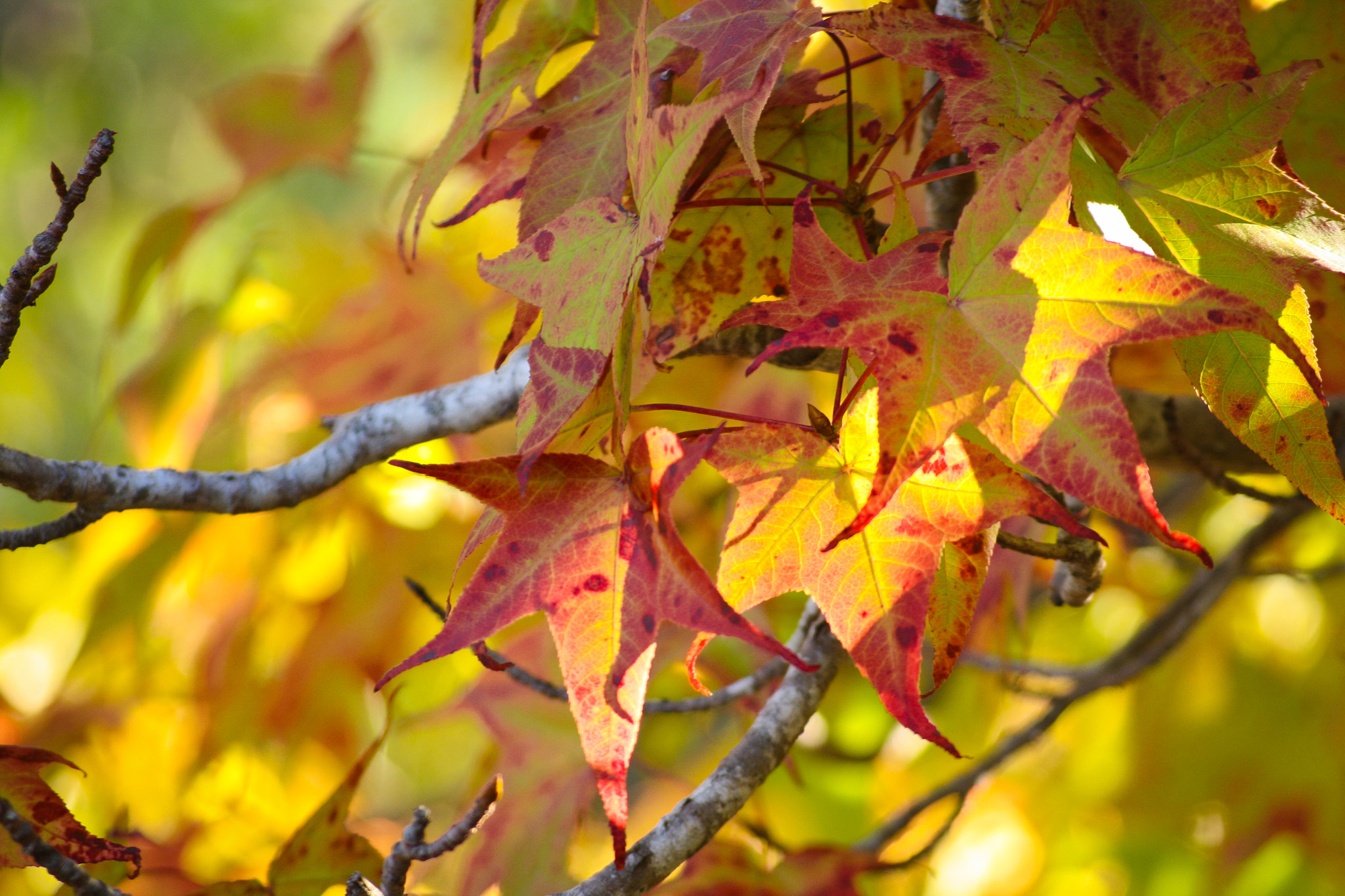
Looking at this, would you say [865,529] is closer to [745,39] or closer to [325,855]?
[745,39]

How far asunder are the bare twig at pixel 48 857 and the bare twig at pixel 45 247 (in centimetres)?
19

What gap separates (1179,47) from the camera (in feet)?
1.29

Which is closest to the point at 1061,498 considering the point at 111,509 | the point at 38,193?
the point at 111,509

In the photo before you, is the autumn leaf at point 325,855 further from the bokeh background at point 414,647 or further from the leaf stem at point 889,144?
the leaf stem at point 889,144

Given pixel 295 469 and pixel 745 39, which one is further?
pixel 295 469

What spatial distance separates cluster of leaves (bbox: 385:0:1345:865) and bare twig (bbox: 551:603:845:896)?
0.32ft

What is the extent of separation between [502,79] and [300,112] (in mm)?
659

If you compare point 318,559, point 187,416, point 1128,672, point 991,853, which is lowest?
point 991,853

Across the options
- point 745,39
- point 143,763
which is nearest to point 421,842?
point 745,39

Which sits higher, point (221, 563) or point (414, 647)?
point (221, 563)

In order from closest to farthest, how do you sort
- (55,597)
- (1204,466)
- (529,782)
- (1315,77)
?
(1315,77)
(1204,466)
(529,782)
(55,597)

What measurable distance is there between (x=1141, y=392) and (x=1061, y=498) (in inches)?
8.7

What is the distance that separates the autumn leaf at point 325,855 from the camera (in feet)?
1.85

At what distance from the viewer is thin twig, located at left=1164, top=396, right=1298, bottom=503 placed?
2.11 ft
